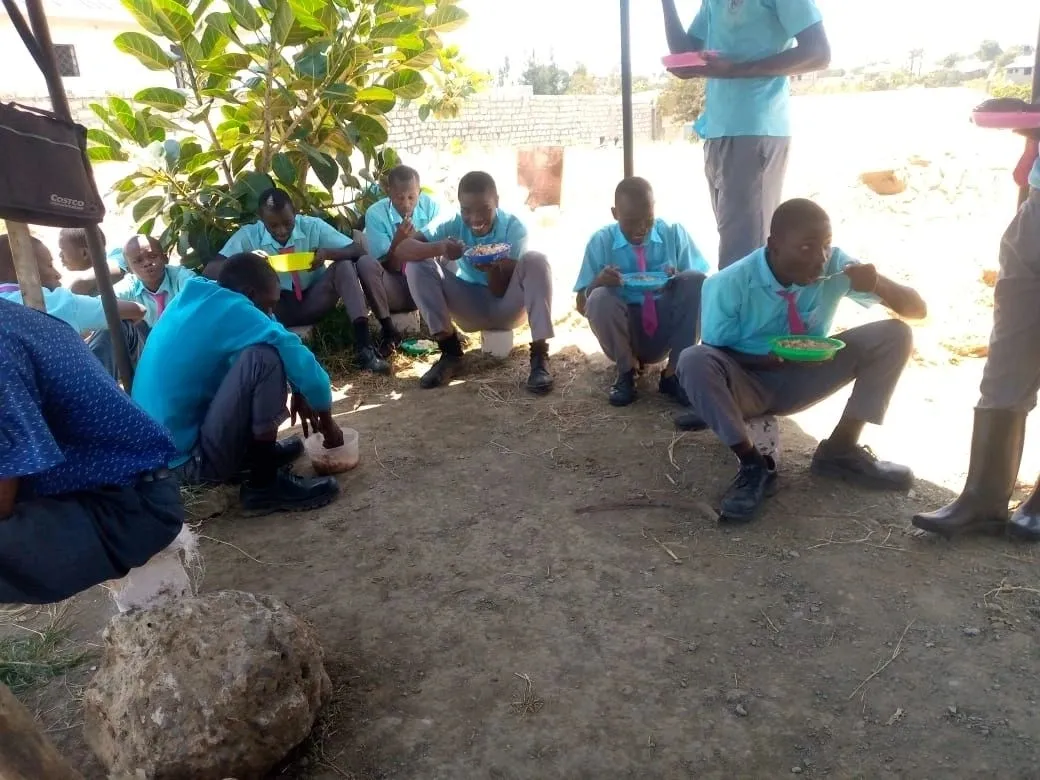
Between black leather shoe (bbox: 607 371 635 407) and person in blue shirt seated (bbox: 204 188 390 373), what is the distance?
1351mm

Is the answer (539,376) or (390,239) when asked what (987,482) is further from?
(390,239)

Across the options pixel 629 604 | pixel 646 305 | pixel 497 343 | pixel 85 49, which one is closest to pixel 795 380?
pixel 646 305

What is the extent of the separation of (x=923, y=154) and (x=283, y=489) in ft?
26.3

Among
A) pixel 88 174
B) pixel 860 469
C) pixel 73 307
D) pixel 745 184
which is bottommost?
pixel 860 469

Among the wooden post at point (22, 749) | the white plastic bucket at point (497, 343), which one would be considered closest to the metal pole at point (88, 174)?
the wooden post at point (22, 749)

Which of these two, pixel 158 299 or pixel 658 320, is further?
pixel 158 299

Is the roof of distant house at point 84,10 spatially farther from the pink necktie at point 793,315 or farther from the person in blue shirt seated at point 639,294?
the pink necktie at point 793,315

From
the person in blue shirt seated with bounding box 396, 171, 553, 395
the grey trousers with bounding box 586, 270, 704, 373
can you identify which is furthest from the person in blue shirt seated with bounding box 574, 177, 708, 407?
the person in blue shirt seated with bounding box 396, 171, 553, 395

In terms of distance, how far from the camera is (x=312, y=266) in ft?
14.2

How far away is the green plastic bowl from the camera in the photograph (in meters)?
2.57

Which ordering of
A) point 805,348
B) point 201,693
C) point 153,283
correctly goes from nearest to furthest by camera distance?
point 201,693 → point 805,348 → point 153,283

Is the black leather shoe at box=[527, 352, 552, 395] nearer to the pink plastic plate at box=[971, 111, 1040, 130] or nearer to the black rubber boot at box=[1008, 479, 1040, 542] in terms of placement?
the black rubber boot at box=[1008, 479, 1040, 542]

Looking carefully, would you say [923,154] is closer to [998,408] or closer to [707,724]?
[998,408]

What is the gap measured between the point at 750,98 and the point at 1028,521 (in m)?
1.93
